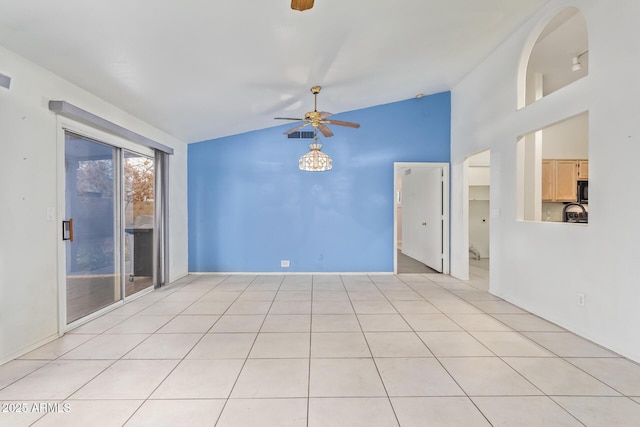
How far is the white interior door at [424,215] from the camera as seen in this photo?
5469 millimetres

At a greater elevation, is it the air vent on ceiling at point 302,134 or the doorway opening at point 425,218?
the air vent on ceiling at point 302,134

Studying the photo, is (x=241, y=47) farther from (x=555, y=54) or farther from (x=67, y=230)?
(x=555, y=54)

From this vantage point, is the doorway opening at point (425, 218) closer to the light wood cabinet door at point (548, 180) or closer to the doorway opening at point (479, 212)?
the doorway opening at point (479, 212)

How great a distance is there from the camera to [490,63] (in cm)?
405

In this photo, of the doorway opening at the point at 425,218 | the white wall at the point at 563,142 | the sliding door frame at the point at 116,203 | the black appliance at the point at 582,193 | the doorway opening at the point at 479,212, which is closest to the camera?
the sliding door frame at the point at 116,203

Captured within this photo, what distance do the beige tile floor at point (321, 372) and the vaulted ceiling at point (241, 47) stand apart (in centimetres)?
251

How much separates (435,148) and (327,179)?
7.05 feet

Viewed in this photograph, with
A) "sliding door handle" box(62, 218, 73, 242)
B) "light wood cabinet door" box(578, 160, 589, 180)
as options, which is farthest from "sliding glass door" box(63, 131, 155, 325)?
"light wood cabinet door" box(578, 160, 589, 180)

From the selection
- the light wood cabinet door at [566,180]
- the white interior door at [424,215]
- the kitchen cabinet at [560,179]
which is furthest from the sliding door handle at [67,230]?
the light wood cabinet door at [566,180]

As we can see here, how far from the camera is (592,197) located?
255cm

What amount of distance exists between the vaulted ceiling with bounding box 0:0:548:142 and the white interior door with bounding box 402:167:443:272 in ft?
6.92

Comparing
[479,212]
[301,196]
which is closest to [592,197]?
[301,196]

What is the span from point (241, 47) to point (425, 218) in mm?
4947

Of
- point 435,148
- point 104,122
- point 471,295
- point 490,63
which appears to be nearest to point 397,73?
point 490,63
